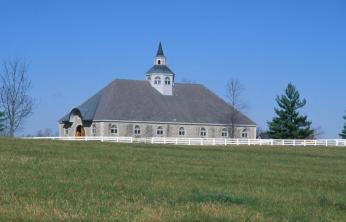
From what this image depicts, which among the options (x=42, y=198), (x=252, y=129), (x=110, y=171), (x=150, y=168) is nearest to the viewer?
(x=42, y=198)

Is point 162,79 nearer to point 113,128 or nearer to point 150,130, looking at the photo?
point 150,130

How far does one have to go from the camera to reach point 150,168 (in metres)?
22.0

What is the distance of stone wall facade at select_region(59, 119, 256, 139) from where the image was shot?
73.2 metres

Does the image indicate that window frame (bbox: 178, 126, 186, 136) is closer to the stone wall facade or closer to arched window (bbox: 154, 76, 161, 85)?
the stone wall facade

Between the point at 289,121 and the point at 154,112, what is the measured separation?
17.7 m

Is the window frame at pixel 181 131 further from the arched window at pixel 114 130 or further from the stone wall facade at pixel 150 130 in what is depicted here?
the arched window at pixel 114 130

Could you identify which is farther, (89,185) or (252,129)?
(252,129)

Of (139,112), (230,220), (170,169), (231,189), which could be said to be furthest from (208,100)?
(230,220)

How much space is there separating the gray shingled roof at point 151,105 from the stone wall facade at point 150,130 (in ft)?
2.06

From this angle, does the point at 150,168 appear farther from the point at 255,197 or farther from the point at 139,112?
the point at 139,112

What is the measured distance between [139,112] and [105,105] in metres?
3.97

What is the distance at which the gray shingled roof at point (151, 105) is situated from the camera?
74.5 metres

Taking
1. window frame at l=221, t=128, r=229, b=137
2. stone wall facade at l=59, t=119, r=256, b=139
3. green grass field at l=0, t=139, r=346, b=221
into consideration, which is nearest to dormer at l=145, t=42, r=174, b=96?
stone wall facade at l=59, t=119, r=256, b=139

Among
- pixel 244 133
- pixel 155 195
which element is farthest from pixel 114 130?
pixel 155 195
